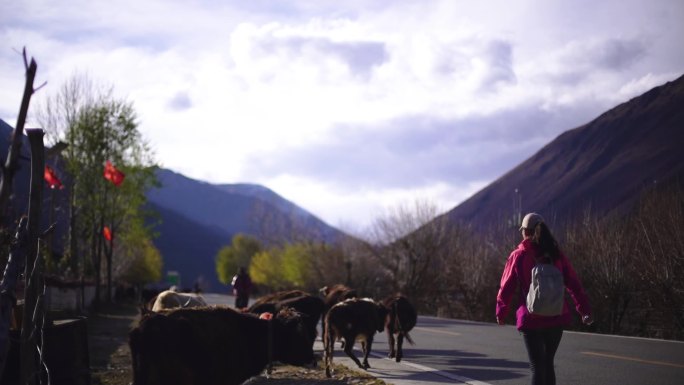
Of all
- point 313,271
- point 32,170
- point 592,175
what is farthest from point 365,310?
point 313,271

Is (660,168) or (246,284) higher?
(660,168)

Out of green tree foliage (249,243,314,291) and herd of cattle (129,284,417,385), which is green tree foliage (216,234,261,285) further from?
herd of cattle (129,284,417,385)

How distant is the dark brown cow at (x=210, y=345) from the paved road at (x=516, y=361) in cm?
365

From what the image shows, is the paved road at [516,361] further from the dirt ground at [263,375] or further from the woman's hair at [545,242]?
the woman's hair at [545,242]

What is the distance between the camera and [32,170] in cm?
748

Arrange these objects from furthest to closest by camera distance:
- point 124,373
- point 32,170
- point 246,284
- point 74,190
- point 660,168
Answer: point 74,190 → point 660,168 → point 246,284 → point 124,373 → point 32,170

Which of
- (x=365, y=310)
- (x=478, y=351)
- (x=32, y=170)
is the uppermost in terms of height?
(x=32, y=170)

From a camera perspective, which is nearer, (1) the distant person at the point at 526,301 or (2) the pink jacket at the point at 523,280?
(1) the distant person at the point at 526,301

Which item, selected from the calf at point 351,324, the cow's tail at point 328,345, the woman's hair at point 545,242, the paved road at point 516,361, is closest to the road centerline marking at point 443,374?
the paved road at point 516,361

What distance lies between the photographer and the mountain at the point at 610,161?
31.9m

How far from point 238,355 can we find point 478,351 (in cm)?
911

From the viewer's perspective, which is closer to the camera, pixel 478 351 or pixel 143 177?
pixel 478 351

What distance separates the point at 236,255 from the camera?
115438mm

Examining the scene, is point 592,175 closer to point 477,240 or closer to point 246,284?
point 477,240
